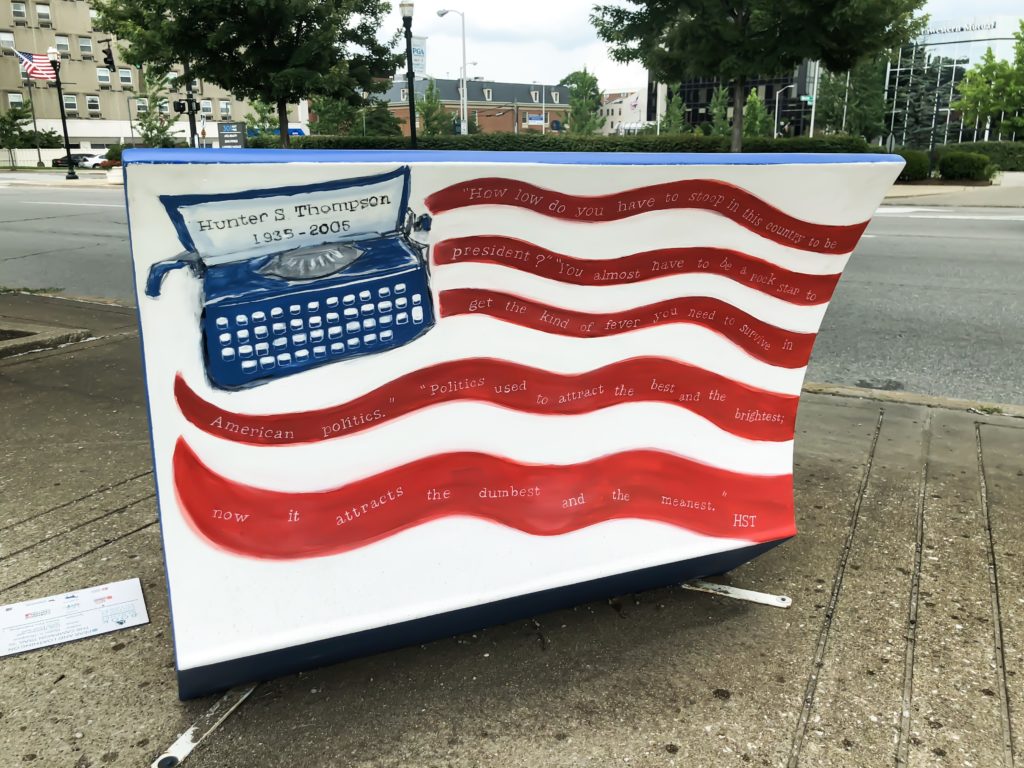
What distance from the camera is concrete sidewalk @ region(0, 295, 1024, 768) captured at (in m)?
2.27

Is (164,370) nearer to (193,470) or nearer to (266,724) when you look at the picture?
(193,470)

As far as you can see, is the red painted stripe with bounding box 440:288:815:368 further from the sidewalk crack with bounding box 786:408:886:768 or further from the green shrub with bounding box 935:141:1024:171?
the green shrub with bounding box 935:141:1024:171

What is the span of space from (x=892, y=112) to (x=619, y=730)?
74.8m

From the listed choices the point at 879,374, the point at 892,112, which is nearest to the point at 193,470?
the point at 879,374

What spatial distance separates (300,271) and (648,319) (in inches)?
45.0

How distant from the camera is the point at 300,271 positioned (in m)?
2.16

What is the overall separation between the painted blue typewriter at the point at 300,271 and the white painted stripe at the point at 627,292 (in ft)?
0.48

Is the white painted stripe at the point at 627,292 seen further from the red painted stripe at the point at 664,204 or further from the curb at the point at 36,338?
the curb at the point at 36,338

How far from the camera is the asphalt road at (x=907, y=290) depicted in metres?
6.16

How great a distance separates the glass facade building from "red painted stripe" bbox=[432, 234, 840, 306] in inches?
2508

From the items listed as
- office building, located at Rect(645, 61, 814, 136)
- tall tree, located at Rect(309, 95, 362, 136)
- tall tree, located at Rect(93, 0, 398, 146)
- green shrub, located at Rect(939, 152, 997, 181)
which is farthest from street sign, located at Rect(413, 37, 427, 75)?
office building, located at Rect(645, 61, 814, 136)

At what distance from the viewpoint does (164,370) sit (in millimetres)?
2102

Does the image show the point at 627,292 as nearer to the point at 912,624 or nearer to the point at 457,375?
the point at 457,375

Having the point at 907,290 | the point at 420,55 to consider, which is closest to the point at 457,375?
the point at 907,290
